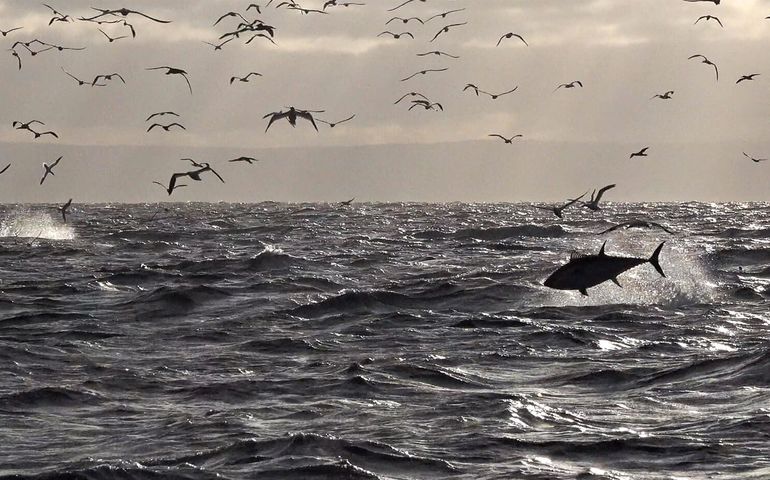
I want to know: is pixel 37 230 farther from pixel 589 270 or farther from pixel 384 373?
pixel 589 270

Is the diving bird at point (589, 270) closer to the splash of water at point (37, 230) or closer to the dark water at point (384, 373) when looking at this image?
the dark water at point (384, 373)

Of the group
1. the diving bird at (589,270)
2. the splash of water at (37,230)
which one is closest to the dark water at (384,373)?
Result: the diving bird at (589,270)

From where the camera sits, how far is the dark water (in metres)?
14.3

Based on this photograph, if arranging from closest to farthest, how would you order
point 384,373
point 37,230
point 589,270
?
Answer: point 589,270 → point 384,373 → point 37,230

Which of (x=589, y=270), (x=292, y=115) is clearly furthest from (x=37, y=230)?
(x=589, y=270)

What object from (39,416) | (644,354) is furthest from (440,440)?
(644,354)

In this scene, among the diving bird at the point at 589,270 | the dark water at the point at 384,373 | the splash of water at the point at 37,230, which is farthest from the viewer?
the splash of water at the point at 37,230

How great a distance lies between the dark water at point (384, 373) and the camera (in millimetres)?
14318

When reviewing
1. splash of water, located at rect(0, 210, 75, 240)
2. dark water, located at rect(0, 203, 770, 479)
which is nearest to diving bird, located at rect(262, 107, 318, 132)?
dark water, located at rect(0, 203, 770, 479)

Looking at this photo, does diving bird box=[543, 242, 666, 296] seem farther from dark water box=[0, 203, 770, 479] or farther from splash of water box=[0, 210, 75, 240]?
splash of water box=[0, 210, 75, 240]

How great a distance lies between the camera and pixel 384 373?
1986cm

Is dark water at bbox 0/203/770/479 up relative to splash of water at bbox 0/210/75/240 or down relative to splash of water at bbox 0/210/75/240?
up

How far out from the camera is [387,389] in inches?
727

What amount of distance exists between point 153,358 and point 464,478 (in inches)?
374
